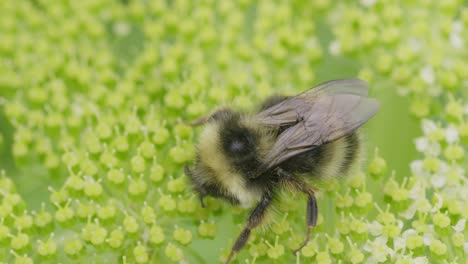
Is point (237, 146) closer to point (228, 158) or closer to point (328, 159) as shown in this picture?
point (228, 158)

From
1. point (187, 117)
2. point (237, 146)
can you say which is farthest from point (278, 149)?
point (187, 117)

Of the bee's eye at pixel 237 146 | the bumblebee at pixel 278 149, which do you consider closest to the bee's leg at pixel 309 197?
the bumblebee at pixel 278 149

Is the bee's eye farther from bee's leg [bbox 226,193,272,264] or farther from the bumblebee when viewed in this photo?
bee's leg [bbox 226,193,272,264]

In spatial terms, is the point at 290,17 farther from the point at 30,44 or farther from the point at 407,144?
the point at 30,44

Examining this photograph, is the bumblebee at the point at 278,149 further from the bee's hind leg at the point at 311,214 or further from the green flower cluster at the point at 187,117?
the green flower cluster at the point at 187,117

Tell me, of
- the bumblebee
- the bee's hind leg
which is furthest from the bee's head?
the bee's hind leg

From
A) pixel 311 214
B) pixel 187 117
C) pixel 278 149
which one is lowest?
pixel 311 214
